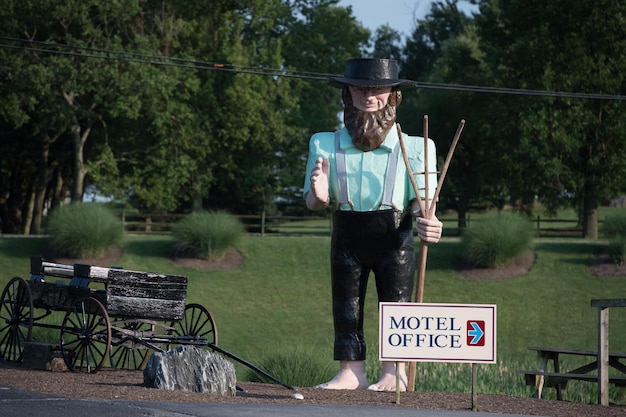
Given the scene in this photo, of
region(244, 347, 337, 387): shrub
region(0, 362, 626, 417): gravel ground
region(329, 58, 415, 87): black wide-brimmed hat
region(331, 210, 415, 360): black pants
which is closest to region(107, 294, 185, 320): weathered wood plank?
region(0, 362, 626, 417): gravel ground

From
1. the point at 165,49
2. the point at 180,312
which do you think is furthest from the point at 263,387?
the point at 165,49

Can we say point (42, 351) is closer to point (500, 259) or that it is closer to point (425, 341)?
point (425, 341)

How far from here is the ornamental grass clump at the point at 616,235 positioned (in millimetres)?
22391

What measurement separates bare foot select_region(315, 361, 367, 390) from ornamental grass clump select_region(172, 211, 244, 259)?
12722 mm

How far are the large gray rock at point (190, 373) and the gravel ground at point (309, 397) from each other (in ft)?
0.64

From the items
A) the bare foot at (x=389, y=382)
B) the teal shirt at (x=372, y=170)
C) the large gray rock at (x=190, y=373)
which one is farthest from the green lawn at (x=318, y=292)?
the large gray rock at (x=190, y=373)

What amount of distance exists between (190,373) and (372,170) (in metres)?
2.61

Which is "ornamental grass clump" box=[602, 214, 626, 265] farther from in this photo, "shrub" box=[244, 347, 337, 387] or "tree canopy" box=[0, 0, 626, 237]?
"shrub" box=[244, 347, 337, 387]

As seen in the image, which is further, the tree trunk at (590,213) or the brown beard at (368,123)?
the tree trunk at (590,213)

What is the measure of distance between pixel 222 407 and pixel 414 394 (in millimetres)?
2243

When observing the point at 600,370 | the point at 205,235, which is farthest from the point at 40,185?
the point at 600,370

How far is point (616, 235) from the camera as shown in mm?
22844

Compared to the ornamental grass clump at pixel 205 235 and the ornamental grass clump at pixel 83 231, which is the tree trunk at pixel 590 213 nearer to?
the ornamental grass clump at pixel 205 235

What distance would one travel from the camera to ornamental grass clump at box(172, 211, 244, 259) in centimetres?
2303
